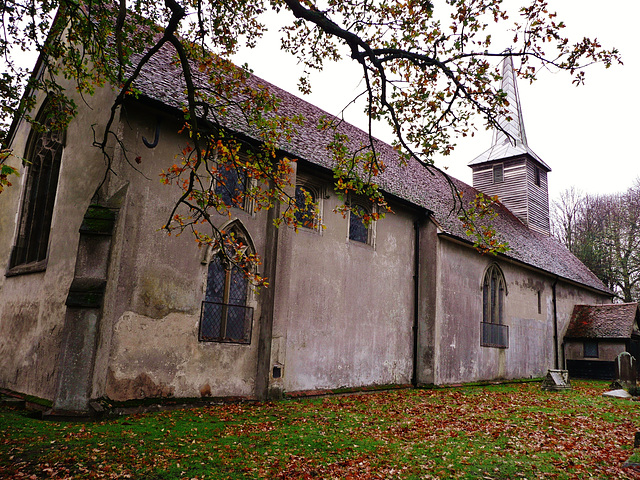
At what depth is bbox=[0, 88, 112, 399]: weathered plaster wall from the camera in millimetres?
9719

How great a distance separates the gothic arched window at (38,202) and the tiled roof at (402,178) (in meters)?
3.04

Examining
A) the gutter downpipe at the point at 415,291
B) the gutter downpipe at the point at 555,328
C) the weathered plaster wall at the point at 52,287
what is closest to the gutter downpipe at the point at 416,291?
the gutter downpipe at the point at 415,291

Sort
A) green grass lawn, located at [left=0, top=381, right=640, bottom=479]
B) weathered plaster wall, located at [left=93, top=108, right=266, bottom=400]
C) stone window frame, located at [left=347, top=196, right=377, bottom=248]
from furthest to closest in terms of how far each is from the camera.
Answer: stone window frame, located at [left=347, top=196, right=377, bottom=248]
weathered plaster wall, located at [left=93, top=108, right=266, bottom=400]
green grass lawn, located at [left=0, top=381, right=640, bottom=479]

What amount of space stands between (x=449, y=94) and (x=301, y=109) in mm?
10012

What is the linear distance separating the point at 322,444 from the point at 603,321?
22484mm

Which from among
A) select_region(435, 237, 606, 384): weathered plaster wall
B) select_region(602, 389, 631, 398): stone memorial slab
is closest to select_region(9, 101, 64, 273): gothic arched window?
select_region(435, 237, 606, 384): weathered plaster wall

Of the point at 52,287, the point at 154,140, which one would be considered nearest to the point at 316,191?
the point at 154,140

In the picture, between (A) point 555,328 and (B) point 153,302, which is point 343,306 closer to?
(B) point 153,302

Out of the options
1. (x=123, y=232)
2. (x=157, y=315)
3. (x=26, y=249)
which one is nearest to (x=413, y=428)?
(x=157, y=315)

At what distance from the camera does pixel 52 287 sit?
10023mm

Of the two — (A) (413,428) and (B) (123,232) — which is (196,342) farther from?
(A) (413,428)

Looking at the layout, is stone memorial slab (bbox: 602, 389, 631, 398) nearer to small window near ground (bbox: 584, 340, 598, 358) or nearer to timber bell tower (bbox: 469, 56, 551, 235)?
small window near ground (bbox: 584, 340, 598, 358)

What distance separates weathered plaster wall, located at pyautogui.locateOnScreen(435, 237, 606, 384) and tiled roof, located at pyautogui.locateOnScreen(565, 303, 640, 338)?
1.09m

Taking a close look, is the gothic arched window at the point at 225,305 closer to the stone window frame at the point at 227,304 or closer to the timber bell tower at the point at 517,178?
the stone window frame at the point at 227,304
